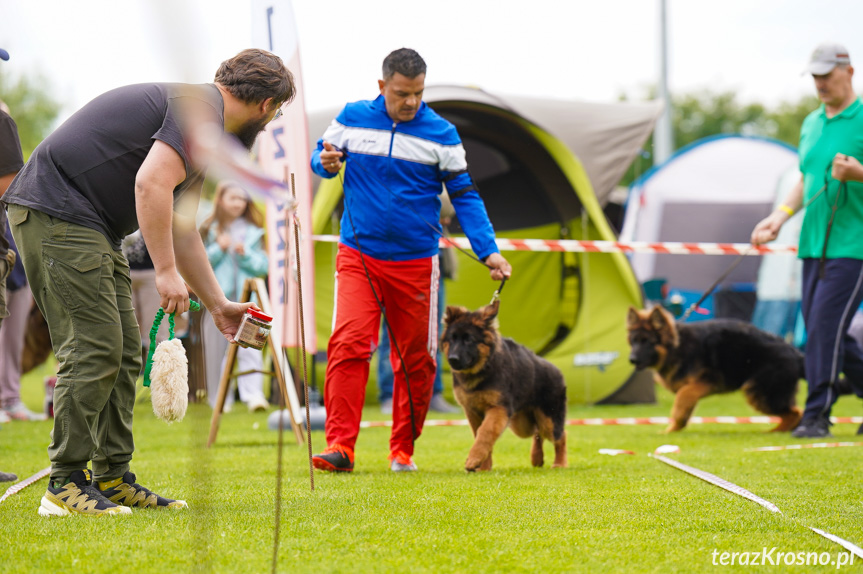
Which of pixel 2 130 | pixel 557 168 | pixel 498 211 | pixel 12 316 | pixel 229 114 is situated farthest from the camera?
pixel 498 211

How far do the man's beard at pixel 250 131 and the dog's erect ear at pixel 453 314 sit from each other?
213cm

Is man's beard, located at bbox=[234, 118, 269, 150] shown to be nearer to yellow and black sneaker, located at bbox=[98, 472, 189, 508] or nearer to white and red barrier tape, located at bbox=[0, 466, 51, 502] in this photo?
yellow and black sneaker, located at bbox=[98, 472, 189, 508]

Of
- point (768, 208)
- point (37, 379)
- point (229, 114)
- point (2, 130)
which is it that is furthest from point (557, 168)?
point (37, 379)

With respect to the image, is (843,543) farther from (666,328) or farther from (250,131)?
(666,328)

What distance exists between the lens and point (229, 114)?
243cm

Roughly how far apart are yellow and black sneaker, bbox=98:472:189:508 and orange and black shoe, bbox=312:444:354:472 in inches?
37.9

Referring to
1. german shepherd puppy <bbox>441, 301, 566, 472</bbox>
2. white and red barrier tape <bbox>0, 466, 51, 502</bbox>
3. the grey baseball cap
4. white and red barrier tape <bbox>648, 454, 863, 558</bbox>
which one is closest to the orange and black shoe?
german shepherd puppy <bbox>441, 301, 566, 472</bbox>

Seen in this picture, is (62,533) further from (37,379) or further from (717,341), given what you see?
(37,379)

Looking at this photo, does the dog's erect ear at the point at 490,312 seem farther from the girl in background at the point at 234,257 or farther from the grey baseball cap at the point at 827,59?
the girl in background at the point at 234,257

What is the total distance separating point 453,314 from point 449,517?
1.80m

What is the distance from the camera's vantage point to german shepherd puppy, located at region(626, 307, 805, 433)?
6.27m

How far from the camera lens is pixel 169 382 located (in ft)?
8.90

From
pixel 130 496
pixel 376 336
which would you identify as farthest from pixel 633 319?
pixel 130 496

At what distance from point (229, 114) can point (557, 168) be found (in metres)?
6.64
